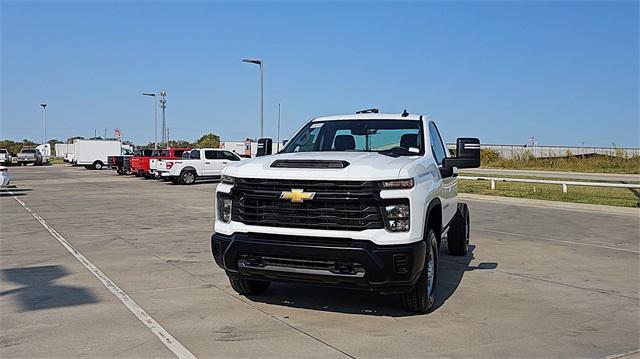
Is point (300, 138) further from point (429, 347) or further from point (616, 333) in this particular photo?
point (616, 333)

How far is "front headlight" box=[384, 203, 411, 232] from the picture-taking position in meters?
5.43

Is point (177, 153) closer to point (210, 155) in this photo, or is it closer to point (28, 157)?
point (210, 155)

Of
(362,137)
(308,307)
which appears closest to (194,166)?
(362,137)

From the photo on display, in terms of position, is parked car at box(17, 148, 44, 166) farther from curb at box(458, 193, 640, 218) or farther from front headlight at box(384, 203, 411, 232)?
front headlight at box(384, 203, 411, 232)

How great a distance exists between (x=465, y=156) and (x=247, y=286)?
297 centimetres

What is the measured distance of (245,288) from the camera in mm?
6664

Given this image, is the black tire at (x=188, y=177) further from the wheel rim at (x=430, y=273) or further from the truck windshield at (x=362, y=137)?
the wheel rim at (x=430, y=273)

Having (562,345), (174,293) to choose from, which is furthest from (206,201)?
(562,345)

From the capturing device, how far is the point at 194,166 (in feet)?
103

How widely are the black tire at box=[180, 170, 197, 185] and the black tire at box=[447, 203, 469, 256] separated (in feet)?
75.6

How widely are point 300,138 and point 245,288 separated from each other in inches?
81.5

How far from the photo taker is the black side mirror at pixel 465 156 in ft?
23.6

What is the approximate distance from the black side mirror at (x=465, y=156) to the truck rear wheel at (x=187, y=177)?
24.9 meters

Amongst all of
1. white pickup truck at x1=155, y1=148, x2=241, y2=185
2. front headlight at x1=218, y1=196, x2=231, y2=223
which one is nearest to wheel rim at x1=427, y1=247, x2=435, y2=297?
front headlight at x1=218, y1=196, x2=231, y2=223
